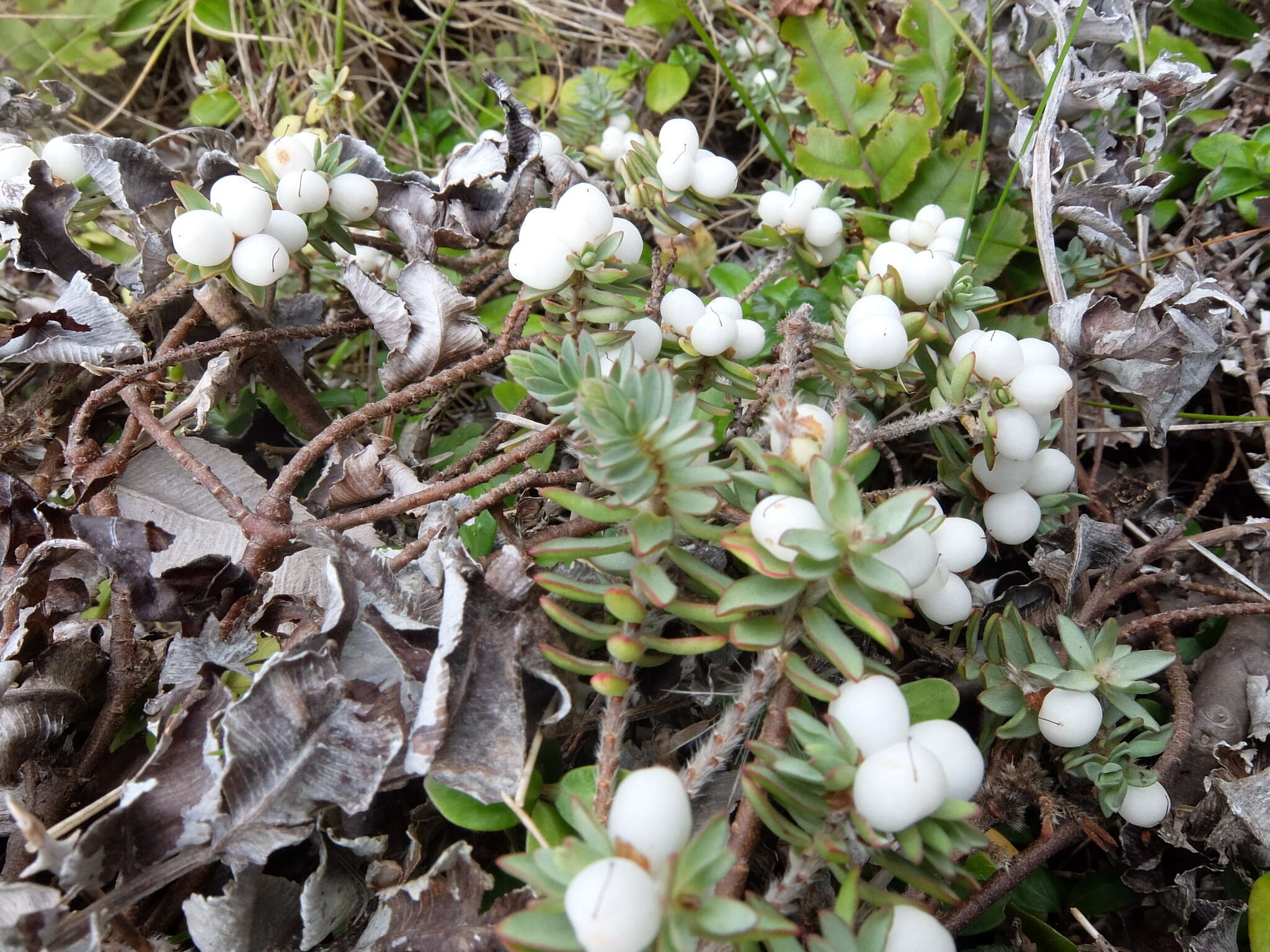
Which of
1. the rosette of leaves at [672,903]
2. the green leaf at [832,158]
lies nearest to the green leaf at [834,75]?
the green leaf at [832,158]

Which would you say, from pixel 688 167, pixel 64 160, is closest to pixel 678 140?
pixel 688 167

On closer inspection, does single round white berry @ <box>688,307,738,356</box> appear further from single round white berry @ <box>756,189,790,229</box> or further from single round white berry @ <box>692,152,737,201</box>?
single round white berry @ <box>756,189,790,229</box>

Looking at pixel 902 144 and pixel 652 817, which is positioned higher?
pixel 902 144

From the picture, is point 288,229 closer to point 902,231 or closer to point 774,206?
point 774,206

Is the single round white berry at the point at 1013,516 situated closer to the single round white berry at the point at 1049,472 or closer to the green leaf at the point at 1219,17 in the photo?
the single round white berry at the point at 1049,472

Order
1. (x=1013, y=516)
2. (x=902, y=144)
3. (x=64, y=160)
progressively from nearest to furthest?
(x=1013, y=516) < (x=64, y=160) < (x=902, y=144)

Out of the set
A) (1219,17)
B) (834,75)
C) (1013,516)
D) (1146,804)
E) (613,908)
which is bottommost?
(1146,804)
